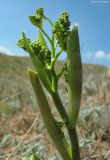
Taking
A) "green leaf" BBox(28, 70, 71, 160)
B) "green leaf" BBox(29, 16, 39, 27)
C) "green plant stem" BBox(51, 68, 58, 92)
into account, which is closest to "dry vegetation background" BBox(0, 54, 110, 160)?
"green leaf" BBox(28, 70, 71, 160)

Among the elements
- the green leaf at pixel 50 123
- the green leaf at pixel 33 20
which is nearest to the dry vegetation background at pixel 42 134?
the green leaf at pixel 50 123

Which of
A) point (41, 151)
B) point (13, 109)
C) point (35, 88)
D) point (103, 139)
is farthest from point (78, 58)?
point (13, 109)

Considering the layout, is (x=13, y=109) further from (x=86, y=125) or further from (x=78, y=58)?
(x=78, y=58)

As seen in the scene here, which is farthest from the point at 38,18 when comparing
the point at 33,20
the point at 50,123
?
the point at 50,123

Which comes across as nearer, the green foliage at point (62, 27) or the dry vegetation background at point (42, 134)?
the green foliage at point (62, 27)

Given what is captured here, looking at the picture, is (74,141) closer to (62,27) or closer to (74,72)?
(74,72)

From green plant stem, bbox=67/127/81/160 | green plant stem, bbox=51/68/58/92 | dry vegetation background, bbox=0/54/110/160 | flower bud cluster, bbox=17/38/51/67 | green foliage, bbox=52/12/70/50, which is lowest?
dry vegetation background, bbox=0/54/110/160

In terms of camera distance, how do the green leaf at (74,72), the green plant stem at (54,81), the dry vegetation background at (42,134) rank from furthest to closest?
1. the dry vegetation background at (42,134)
2. the green plant stem at (54,81)
3. the green leaf at (74,72)

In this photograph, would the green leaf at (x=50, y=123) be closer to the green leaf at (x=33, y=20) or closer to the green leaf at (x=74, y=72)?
the green leaf at (x=74, y=72)

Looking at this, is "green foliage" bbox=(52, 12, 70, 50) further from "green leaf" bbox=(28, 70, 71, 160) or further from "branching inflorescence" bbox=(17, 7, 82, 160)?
"green leaf" bbox=(28, 70, 71, 160)
